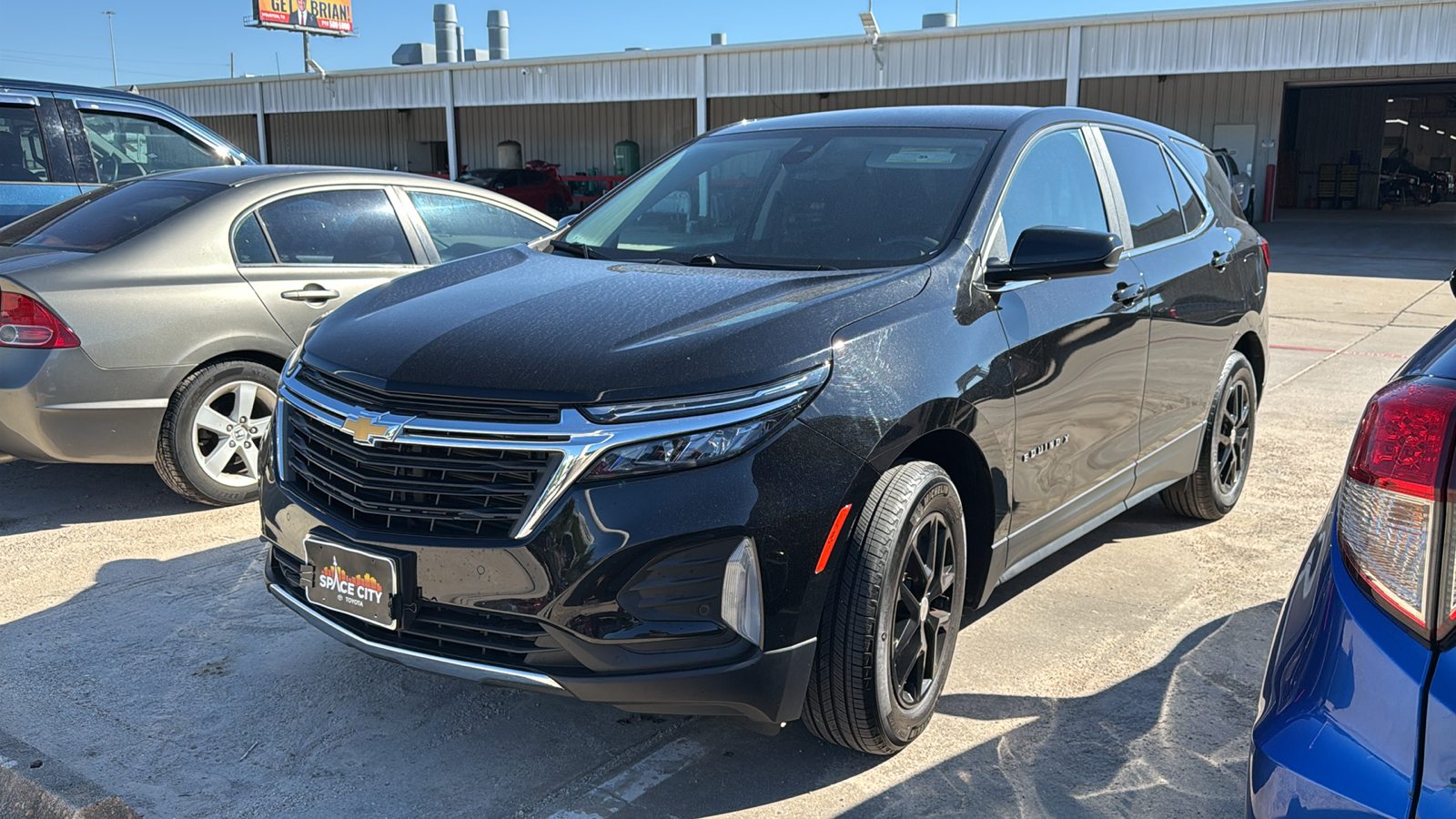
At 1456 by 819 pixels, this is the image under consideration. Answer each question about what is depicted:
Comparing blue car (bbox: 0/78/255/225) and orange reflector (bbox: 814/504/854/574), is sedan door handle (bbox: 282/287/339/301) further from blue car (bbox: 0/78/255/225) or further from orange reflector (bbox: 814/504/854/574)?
orange reflector (bbox: 814/504/854/574)

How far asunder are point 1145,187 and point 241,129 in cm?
4733

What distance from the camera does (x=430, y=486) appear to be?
2.66m

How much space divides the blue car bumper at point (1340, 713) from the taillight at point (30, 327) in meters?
4.59

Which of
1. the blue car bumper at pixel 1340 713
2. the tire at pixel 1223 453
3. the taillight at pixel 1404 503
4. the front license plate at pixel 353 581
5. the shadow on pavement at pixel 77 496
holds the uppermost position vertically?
the taillight at pixel 1404 503

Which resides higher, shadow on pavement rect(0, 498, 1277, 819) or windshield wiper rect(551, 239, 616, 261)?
windshield wiper rect(551, 239, 616, 261)

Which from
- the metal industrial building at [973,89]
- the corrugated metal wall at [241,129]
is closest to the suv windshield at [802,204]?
the metal industrial building at [973,89]

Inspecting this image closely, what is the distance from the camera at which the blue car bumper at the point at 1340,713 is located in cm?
154

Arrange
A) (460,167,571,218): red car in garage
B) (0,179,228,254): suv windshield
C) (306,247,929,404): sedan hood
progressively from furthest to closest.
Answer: (460,167,571,218): red car in garage, (0,179,228,254): suv windshield, (306,247,929,404): sedan hood

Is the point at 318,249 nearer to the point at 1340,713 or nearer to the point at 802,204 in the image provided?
the point at 802,204

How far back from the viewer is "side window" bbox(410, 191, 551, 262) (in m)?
5.98

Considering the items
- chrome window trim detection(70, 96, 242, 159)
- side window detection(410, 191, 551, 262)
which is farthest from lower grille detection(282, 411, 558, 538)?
chrome window trim detection(70, 96, 242, 159)

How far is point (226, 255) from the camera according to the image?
523 cm

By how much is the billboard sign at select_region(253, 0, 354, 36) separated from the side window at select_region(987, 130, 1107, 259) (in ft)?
190

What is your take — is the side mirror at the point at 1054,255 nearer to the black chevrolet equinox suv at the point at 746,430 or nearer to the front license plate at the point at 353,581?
the black chevrolet equinox suv at the point at 746,430
